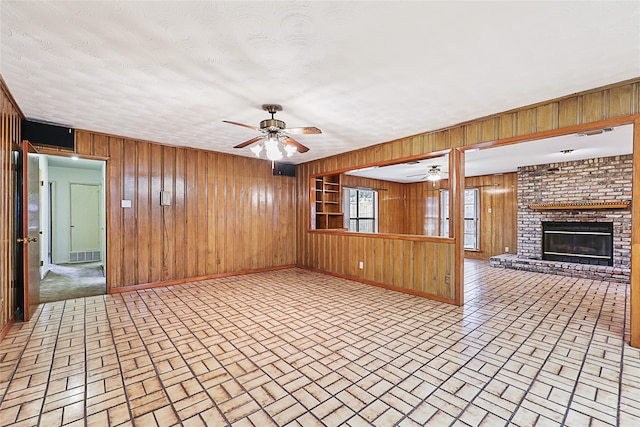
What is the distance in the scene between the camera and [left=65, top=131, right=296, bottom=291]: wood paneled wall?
4.60m

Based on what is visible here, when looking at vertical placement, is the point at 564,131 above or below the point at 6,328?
above

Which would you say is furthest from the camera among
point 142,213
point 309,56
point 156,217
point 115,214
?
point 156,217

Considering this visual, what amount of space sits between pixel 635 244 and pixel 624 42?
174cm

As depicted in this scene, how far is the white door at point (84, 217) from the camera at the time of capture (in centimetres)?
735

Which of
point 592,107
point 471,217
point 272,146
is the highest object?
point 592,107

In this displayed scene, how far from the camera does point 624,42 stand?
6.65 feet

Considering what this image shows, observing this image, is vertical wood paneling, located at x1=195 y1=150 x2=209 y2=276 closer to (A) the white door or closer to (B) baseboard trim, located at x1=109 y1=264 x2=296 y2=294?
(B) baseboard trim, located at x1=109 y1=264 x2=296 y2=294

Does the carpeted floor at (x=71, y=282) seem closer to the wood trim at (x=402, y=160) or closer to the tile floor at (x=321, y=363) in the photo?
the tile floor at (x=321, y=363)

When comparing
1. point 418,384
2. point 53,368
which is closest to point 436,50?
point 418,384

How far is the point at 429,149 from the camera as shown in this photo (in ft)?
13.9

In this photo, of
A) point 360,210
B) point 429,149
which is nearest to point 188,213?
point 429,149

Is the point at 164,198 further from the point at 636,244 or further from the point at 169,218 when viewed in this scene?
the point at 636,244

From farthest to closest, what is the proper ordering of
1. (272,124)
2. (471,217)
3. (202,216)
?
(471,217) → (202,216) → (272,124)

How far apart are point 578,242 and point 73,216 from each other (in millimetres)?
11523
